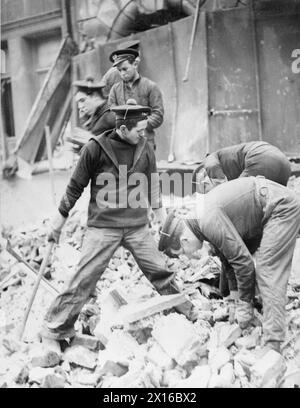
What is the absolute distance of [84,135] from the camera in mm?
4441

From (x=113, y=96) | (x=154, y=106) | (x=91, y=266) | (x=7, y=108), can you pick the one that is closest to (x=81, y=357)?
(x=91, y=266)

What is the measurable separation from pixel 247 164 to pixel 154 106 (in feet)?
3.85

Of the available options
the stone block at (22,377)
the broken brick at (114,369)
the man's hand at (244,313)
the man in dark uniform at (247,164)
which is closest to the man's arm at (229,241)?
the man's hand at (244,313)

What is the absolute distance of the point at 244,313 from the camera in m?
2.93

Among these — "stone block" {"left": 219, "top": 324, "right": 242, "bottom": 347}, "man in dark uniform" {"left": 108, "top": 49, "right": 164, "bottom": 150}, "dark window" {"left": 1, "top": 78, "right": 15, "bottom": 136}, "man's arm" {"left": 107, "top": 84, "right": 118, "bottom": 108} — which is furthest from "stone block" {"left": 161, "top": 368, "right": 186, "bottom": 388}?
"dark window" {"left": 1, "top": 78, "right": 15, "bottom": 136}

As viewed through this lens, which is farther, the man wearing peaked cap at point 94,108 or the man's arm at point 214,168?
the man's arm at point 214,168

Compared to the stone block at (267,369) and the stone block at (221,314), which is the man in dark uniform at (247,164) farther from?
the stone block at (267,369)

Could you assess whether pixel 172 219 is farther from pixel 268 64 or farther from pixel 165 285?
pixel 268 64

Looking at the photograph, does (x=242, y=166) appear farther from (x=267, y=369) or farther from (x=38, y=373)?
(x=38, y=373)

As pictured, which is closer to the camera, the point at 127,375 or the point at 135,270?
the point at 127,375

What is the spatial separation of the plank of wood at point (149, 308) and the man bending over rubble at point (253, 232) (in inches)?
15.0

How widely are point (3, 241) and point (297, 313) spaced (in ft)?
10.8

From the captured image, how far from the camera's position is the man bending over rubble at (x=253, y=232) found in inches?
107
